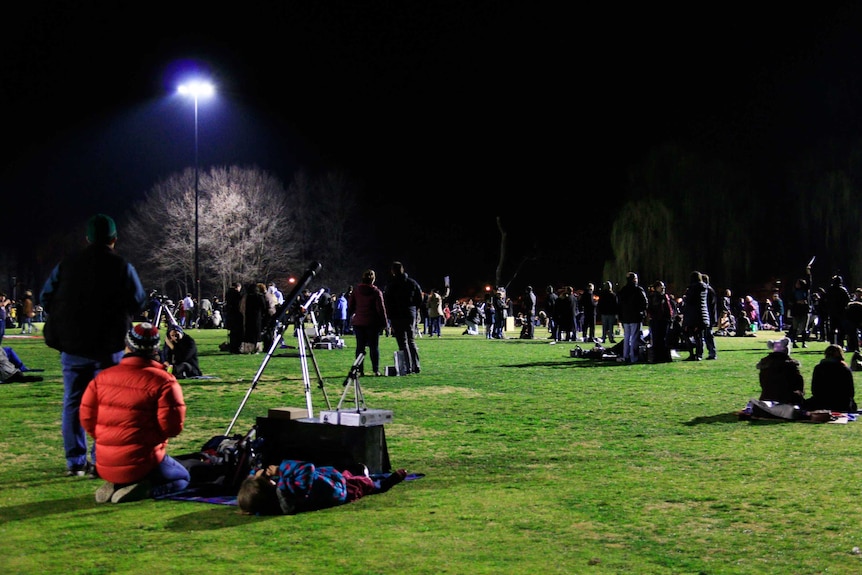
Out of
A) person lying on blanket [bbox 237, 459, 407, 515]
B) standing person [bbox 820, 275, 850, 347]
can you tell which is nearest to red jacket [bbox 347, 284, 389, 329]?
person lying on blanket [bbox 237, 459, 407, 515]

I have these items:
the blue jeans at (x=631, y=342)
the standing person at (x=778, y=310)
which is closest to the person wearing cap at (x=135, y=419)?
the blue jeans at (x=631, y=342)

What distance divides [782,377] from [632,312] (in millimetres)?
9855

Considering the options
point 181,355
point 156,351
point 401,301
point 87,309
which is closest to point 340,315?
point 401,301

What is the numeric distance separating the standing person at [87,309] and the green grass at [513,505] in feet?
2.90

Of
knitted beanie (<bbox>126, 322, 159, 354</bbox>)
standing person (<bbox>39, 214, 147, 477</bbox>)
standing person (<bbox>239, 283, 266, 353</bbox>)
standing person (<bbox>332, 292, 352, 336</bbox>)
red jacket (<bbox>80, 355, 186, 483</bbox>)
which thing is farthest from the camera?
standing person (<bbox>332, 292, 352, 336</bbox>)

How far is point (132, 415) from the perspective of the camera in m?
7.41

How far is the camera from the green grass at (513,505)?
5973 millimetres

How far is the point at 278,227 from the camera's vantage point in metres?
74.2

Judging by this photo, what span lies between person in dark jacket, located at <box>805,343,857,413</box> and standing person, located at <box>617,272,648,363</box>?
9191 mm

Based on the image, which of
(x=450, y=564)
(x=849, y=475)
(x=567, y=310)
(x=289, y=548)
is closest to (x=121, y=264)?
(x=289, y=548)

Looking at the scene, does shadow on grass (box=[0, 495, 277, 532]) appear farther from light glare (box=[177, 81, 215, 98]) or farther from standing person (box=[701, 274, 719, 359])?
light glare (box=[177, 81, 215, 98])

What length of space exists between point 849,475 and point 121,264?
22.2ft

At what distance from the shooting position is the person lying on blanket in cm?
717

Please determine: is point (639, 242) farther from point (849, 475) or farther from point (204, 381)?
point (849, 475)
